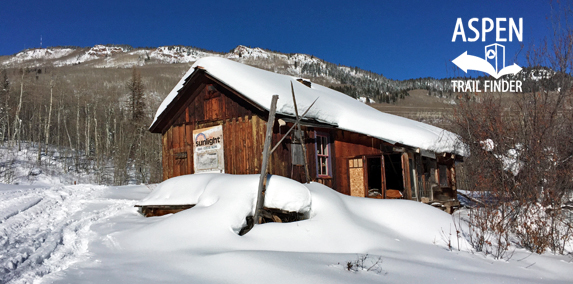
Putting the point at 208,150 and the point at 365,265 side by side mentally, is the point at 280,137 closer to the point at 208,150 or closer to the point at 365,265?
the point at 208,150

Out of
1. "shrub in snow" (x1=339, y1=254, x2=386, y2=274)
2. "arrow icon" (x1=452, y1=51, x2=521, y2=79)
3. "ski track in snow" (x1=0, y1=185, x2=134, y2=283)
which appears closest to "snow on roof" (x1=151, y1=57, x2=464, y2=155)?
"arrow icon" (x1=452, y1=51, x2=521, y2=79)

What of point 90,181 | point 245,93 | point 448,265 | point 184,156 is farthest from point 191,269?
point 90,181

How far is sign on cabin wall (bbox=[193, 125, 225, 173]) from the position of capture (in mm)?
12984

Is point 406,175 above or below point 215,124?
below

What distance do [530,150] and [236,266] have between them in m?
9.87

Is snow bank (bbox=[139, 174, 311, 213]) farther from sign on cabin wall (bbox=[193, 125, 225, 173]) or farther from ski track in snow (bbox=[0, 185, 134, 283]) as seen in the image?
sign on cabin wall (bbox=[193, 125, 225, 173])

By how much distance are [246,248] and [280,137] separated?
640 centimetres

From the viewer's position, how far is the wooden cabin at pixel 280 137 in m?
12.0

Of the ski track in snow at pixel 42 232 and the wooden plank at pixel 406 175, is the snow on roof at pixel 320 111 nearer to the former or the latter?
the wooden plank at pixel 406 175

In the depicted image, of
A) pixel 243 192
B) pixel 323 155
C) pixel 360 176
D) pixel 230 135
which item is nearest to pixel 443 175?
pixel 360 176

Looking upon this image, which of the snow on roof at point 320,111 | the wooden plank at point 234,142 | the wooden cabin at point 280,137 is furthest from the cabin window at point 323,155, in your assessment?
the wooden plank at point 234,142

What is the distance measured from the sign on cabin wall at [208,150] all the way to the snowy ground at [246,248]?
11.1 ft

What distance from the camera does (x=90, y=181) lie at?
37281mm

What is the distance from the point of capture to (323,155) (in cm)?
1370
